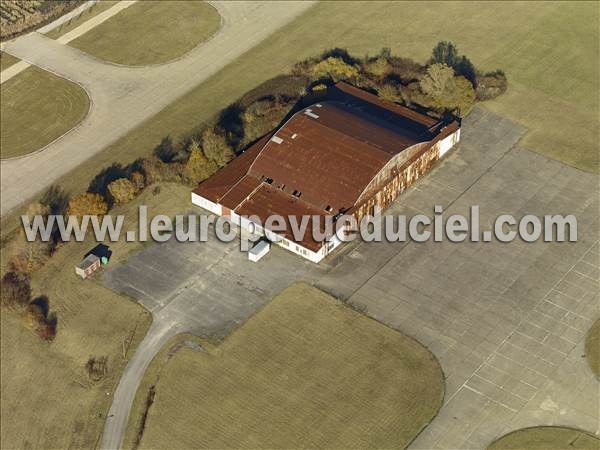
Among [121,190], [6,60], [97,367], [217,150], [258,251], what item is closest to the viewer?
[97,367]

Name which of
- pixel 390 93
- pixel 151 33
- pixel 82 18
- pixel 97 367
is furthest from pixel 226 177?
pixel 82 18

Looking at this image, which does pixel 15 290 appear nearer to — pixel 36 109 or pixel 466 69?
pixel 36 109

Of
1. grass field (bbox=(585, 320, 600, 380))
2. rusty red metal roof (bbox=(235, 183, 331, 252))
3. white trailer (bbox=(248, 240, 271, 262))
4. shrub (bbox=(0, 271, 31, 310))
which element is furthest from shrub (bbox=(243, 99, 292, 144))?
grass field (bbox=(585, 320, 600, 380))

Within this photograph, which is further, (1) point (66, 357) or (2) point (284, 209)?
(2) point (284, 209)

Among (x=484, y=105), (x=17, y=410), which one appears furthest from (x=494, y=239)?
(x=17, y=410)

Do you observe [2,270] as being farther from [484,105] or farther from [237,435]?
[484,105]

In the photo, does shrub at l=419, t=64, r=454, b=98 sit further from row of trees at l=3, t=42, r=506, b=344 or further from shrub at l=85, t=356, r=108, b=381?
shrub at l=85, t=356, r=108, b=381
